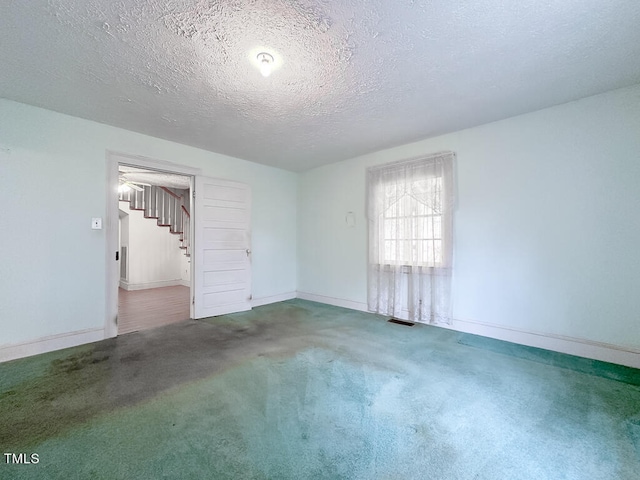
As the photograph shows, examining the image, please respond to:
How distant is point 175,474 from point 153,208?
703cm

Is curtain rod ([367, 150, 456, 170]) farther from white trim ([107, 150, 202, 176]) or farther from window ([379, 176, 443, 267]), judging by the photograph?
white trim ([107, 150, 202, 176])

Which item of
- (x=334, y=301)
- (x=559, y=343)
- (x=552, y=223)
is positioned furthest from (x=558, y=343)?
(x=334, y=301)

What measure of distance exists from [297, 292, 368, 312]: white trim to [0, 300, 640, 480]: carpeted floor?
1.45 metres

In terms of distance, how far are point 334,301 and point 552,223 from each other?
328cm

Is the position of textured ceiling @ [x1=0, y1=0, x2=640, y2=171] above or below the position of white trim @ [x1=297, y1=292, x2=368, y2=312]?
above

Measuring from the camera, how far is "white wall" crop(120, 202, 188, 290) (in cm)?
664

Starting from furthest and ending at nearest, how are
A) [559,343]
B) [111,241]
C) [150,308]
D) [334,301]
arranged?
[334,301] → [150,308] → [111,241] → [559,343]

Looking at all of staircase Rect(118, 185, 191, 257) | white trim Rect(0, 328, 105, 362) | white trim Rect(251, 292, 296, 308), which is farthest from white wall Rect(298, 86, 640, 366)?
staircase Rect(118, 185, 191, 257)

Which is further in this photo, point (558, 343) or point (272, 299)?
point (272, 299)

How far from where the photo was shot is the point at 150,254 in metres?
6.91

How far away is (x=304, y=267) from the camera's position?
17.8 ft

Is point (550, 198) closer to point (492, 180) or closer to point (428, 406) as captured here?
point (492, 180)

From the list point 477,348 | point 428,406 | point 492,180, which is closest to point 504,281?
point 477,348

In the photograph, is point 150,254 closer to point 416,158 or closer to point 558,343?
point 416,158
